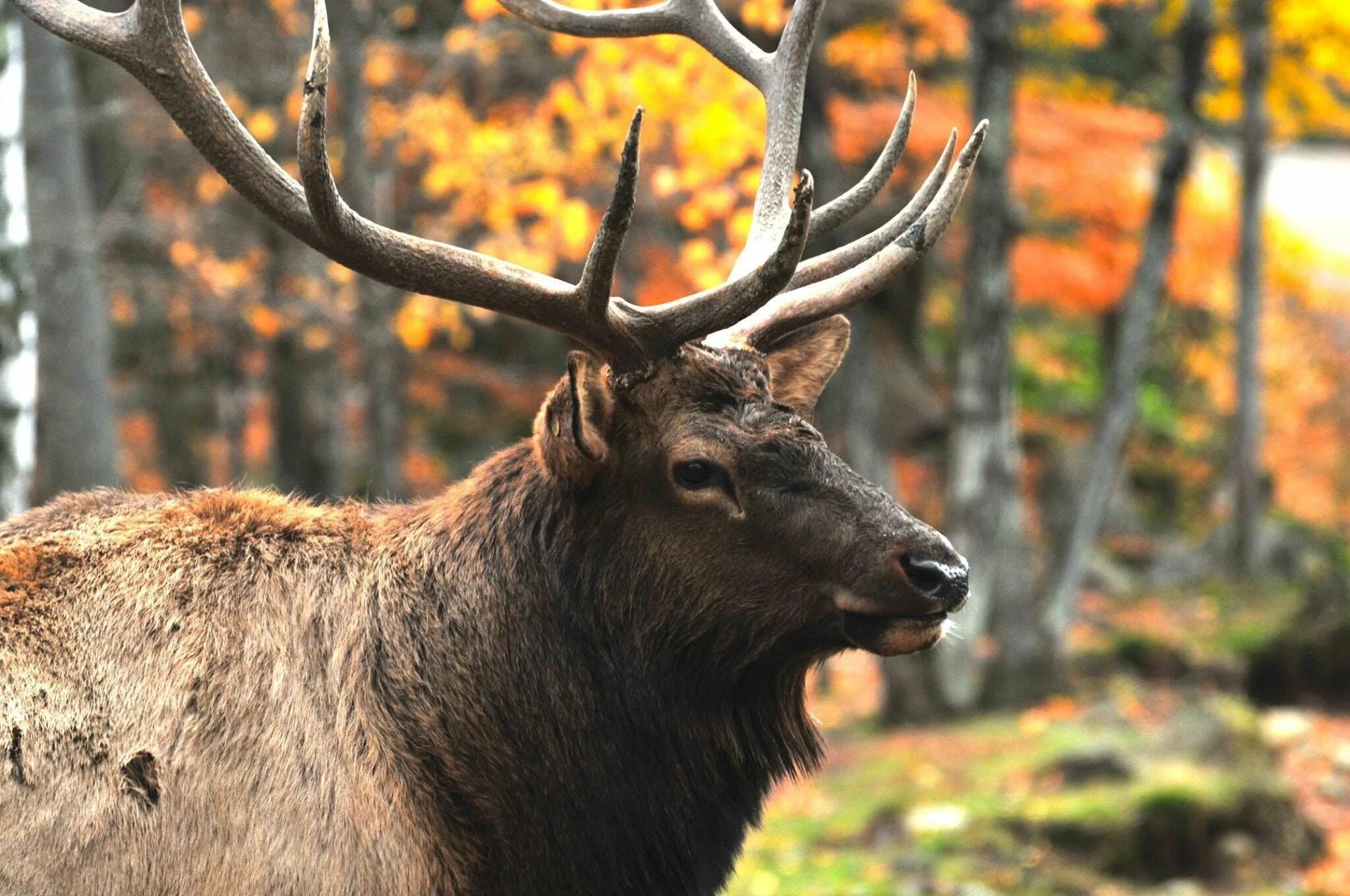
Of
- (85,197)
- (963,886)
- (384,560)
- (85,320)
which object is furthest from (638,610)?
(85,197)

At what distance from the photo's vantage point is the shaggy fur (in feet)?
12.7

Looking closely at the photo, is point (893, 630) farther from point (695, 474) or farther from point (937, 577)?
point (695, 474)

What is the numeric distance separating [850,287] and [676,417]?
36.2 inches

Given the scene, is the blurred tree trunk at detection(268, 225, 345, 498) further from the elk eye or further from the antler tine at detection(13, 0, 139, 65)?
the elk eye

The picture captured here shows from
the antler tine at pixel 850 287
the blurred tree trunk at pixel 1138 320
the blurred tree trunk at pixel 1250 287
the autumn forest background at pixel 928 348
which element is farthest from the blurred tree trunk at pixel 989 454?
Answer: the antler tine at pixel 850 287

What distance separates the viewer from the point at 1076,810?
→ 9016 millimetres

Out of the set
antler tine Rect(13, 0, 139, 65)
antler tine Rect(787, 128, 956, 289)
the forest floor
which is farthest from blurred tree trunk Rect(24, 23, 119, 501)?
antler tine Rect(787, 128, 956, 289)

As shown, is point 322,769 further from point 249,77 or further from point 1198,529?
point 1198,529

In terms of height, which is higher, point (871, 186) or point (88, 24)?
point (88, 24)

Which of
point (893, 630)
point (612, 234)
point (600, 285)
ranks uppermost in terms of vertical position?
point (612, 234)

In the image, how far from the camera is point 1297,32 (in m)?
19.6


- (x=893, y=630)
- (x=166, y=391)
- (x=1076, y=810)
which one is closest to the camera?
(x=893, y=630)

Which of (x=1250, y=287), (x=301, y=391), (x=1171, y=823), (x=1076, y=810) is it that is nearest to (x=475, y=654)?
(x=1076, y=810)

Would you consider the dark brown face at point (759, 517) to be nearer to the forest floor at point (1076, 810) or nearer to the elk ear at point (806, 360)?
the elk ear at point (806, 360)
